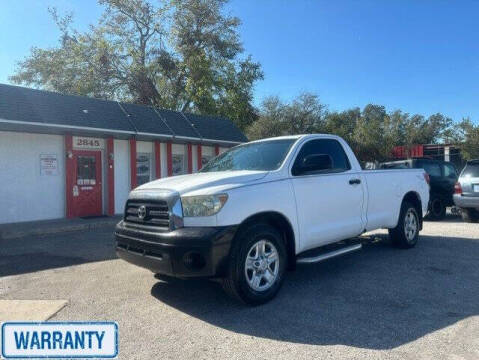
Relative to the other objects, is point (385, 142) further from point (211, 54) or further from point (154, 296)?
point (154, 296)

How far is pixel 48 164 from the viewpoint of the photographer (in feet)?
42.5

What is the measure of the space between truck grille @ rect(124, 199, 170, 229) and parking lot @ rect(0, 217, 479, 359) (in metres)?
0.99

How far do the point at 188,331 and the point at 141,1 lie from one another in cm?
2844

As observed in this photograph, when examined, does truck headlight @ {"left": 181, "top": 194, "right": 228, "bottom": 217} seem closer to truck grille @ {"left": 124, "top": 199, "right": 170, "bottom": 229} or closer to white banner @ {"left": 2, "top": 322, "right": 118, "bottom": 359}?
truck grille @ {"left": 124, "top": 199, "right": 170, "bottom": 229}

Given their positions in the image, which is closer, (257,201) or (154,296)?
(257,201)

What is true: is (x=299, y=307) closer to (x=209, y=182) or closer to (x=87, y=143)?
(x=209, y=182)

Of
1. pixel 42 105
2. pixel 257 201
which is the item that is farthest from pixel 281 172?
pixel 42 105

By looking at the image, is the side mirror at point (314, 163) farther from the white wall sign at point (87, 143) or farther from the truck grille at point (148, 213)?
the white wall sign at point (87, 143)

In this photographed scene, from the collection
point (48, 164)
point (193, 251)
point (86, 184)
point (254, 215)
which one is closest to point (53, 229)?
point (48, 164)

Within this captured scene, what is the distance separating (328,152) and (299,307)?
8.13 ft

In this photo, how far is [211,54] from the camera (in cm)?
2842

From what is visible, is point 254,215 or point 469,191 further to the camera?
point 469,191

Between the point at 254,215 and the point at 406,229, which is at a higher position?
the point at 254,215

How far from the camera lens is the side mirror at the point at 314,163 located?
209 inches
